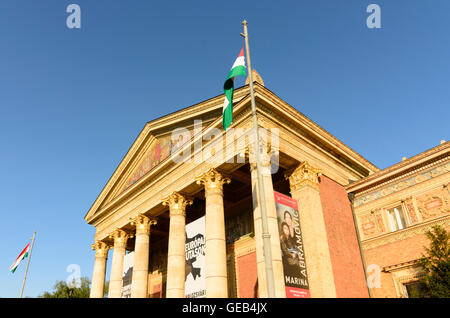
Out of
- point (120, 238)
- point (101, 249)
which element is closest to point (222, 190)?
point (120, 238)

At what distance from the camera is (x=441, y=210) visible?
1504cm

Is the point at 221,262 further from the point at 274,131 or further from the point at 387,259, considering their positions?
the point at 387,259

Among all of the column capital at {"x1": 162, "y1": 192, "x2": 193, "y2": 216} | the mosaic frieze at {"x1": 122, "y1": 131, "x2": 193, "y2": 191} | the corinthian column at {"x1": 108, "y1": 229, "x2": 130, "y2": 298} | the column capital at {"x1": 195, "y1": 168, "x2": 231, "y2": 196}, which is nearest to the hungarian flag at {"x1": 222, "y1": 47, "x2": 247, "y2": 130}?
the column capital at {"x1": 195, "y1": 168, "x2": 231, "y2": 196}

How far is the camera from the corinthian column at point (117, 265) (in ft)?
71.5

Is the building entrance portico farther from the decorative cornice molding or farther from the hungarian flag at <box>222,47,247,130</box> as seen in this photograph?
the decorative cornice molding

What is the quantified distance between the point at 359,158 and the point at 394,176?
329cm

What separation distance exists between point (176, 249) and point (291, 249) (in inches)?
249

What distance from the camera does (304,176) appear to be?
1562cm

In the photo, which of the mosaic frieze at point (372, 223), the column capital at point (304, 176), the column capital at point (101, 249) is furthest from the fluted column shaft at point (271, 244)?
the column capital at point (101, 249)

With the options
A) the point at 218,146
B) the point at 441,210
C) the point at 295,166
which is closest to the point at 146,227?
the point at 218,146

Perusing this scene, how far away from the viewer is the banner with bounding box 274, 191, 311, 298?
12.5m

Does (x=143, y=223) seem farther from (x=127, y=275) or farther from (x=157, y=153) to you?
(x=157, y=153)

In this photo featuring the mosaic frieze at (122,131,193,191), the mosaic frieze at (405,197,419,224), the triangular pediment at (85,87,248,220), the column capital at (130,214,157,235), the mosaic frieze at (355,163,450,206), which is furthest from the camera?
the column capital at (130,214,157,235)

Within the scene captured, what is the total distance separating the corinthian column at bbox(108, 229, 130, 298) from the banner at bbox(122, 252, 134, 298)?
53.5 inches
